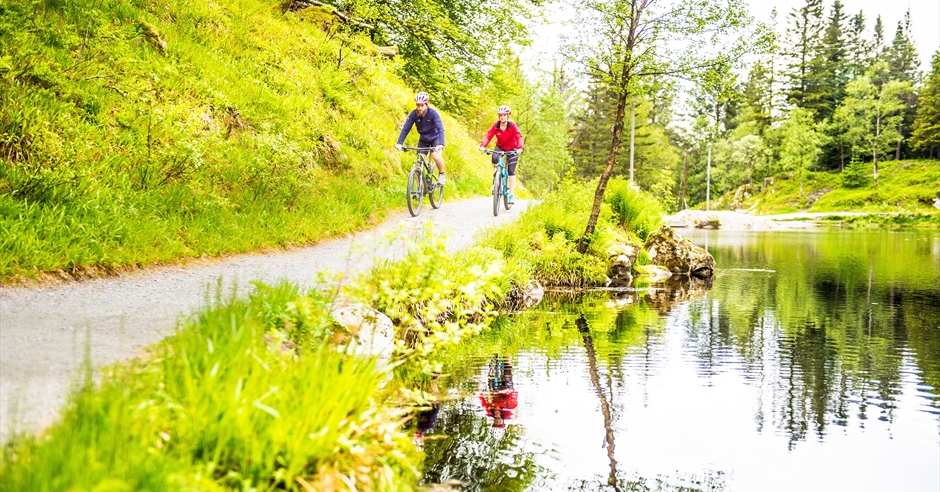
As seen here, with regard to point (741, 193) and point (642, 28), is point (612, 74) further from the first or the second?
point (741, 193)

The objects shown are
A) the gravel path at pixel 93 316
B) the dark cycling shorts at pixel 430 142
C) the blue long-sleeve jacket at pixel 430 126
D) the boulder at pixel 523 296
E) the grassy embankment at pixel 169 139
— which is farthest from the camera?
the dark cycling shorts at pixel 430 142

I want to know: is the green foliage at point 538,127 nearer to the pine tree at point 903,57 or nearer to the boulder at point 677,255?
the boulder at point 677,255

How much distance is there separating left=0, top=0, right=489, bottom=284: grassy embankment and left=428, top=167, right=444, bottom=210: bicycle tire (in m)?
0.78

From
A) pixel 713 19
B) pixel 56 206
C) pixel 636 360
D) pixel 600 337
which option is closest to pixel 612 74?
pixel 713 19

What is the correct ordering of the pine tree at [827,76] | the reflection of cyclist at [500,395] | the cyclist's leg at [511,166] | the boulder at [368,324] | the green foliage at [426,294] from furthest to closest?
the pine tree at [827,76] < the cyclist's leg at [511,166] < the reflection of cyclist at [500,395] < the boulder at [368,324] < the green foliage at [426,294]

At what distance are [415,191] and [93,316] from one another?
7911mm

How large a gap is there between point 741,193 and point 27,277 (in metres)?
89.7

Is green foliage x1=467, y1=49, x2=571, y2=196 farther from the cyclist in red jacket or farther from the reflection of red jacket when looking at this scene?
the reflection of red jacket

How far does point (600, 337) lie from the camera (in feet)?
33.9

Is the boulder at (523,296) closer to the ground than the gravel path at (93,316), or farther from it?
closer to the ground

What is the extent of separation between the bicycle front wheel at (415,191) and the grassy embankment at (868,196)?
5466 cm

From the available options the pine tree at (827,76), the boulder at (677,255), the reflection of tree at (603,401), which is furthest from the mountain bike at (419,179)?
the pine tree at (827,76)

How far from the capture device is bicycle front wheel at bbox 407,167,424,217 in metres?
12.7

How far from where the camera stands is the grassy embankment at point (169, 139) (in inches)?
289
